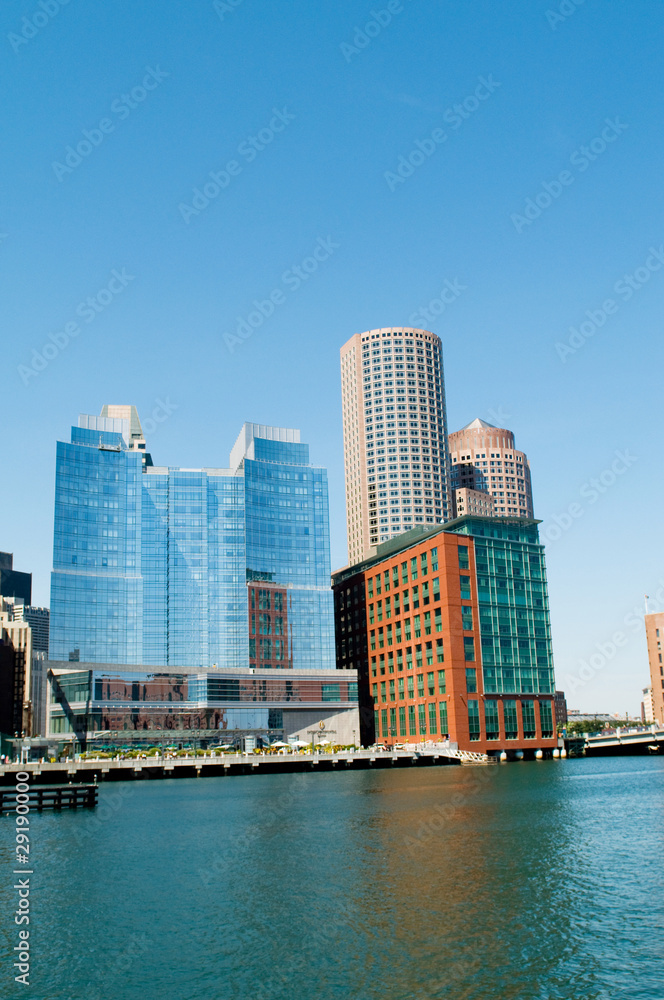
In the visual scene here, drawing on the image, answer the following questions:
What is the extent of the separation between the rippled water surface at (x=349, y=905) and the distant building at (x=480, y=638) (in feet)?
320

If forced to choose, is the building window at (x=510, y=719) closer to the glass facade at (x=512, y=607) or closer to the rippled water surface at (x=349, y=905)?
the glass facade at (x=512, y=607)

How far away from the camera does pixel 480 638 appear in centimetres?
18225

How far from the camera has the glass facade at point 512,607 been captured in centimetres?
18400

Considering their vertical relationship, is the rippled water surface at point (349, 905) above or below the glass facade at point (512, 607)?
below

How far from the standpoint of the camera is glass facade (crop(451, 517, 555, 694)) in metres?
184

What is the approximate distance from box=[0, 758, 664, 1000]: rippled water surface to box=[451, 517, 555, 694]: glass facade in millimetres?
102423

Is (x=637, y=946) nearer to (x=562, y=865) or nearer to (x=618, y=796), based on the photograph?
(x=562, y=865)

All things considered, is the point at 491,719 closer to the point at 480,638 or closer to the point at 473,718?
the point at 473,718

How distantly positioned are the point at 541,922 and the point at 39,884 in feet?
90.3

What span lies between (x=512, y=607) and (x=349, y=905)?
14961cm

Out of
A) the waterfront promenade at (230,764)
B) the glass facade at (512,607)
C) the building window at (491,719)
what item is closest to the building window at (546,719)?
the glass facade at (512,607)

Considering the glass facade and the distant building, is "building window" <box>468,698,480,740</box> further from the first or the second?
the glass facade

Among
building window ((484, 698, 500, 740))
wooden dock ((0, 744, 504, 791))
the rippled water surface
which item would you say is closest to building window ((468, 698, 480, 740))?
building window ((484, 698, 500, 740))

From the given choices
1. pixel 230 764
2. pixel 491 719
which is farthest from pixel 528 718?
pixel 230 764
